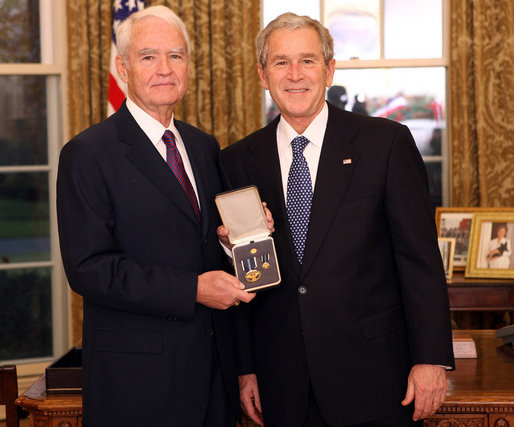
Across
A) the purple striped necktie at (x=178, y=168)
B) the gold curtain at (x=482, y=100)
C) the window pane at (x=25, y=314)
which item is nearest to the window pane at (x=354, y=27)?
the gold curtain at (x=482, y=100)

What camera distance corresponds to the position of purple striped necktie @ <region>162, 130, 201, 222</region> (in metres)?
2.18

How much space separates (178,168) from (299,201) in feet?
1.30

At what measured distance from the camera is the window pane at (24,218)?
202 inches

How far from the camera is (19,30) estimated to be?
504cm

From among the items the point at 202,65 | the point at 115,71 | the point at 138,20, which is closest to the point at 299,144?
the point at 138,20

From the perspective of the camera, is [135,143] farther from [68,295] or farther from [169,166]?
[68,295]

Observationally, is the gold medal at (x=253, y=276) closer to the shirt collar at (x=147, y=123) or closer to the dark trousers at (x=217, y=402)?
the dark trousers at (x=217, y=402)

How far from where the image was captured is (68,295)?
513 cm

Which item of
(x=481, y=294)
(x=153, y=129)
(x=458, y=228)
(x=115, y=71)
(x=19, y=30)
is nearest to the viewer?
(x=153, y=129)

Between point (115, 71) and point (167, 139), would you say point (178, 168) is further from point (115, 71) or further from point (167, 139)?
point (115, 71)

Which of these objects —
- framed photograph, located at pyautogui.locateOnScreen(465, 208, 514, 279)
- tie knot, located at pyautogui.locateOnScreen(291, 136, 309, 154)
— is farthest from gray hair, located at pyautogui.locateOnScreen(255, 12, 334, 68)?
framed photograph, located at pyautogui.locateOnScreen(465, 208, 514, 279)

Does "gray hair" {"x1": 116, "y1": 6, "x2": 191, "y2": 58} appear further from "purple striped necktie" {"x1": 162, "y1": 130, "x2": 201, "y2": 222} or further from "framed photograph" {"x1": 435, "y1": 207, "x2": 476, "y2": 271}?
"framed photograph" {"x1": 435, "y1": 207, "x2": 476, "y2": 271}

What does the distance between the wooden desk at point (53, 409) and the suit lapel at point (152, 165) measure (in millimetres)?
738

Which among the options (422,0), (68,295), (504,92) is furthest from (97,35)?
(504,92)
